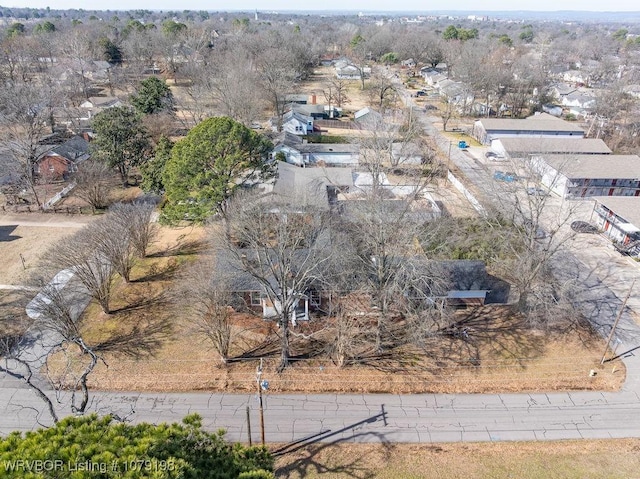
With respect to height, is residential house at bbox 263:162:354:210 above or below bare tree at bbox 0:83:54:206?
below

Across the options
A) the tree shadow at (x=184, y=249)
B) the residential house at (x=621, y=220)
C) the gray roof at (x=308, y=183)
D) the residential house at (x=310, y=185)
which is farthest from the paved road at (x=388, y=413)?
the residential house at (x=621, y=220)

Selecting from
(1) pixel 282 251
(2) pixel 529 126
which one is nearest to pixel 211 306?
(1) pixel 282 251

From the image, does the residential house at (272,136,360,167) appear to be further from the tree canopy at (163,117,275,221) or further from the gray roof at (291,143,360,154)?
the tree canopy at (163,117,275,221)

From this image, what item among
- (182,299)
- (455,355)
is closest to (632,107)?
(455,355)

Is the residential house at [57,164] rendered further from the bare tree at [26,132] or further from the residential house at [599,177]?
the residential house at [599,177]

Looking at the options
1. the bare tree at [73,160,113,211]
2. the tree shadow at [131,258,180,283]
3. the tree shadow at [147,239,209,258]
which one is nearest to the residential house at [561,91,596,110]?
the tree shadow at [147,239,209,258]

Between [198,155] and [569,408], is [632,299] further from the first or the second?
[198,155]
